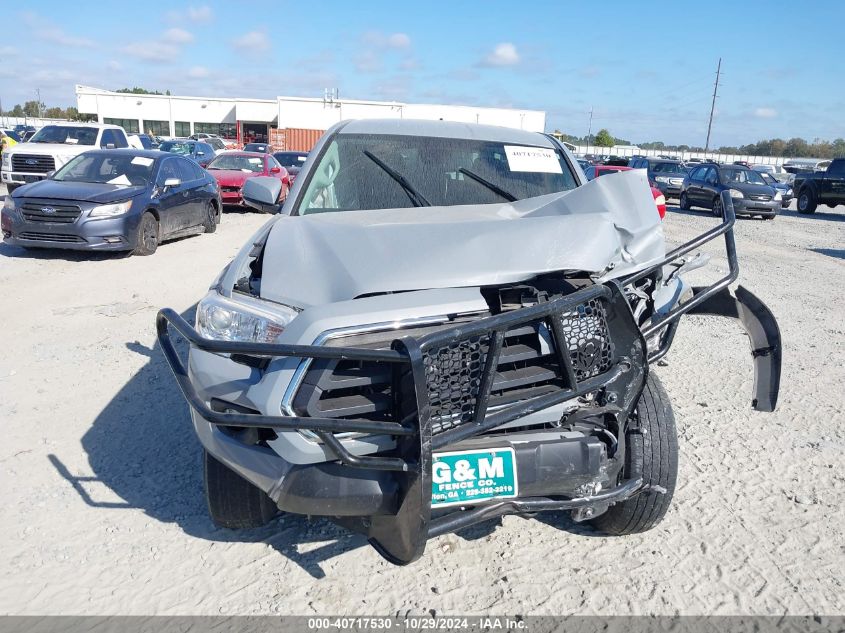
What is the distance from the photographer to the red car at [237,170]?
16219mm

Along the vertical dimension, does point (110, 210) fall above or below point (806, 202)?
above

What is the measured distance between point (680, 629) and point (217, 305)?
2270 millimetres

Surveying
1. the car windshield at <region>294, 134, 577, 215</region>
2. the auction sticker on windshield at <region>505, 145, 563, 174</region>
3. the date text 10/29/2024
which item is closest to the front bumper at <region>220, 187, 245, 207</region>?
the car windshield at <region>294, 134, 577, 215</region>

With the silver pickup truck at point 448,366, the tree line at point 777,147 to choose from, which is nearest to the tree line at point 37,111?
the tree line at point 777,147

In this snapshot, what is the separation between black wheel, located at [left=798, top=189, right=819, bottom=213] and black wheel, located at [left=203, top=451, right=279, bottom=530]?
964 inches

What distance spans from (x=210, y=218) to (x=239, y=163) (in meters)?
5.02

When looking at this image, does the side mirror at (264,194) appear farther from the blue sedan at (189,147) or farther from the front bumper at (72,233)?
the blue sedan at (189,147)

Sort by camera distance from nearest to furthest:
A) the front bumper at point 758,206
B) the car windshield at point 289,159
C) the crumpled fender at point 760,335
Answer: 1. the crumpled fender at point 760,335
2. the front bumper at point 758,206
3. the car windshield at point 289,159

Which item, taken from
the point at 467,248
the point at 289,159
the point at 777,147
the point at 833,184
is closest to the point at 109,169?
the point at 467,248

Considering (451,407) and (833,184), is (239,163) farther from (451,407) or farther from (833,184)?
(833,184)

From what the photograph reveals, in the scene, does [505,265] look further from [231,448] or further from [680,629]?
[680,629]

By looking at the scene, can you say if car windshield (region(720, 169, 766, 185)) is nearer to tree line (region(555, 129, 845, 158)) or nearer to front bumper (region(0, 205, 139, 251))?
front bumper (region(0, 205, 139, 251))

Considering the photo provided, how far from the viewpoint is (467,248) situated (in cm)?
273

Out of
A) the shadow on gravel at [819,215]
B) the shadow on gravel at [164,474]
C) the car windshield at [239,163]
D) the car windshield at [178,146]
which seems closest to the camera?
the shadow on gravel at [164,474]
